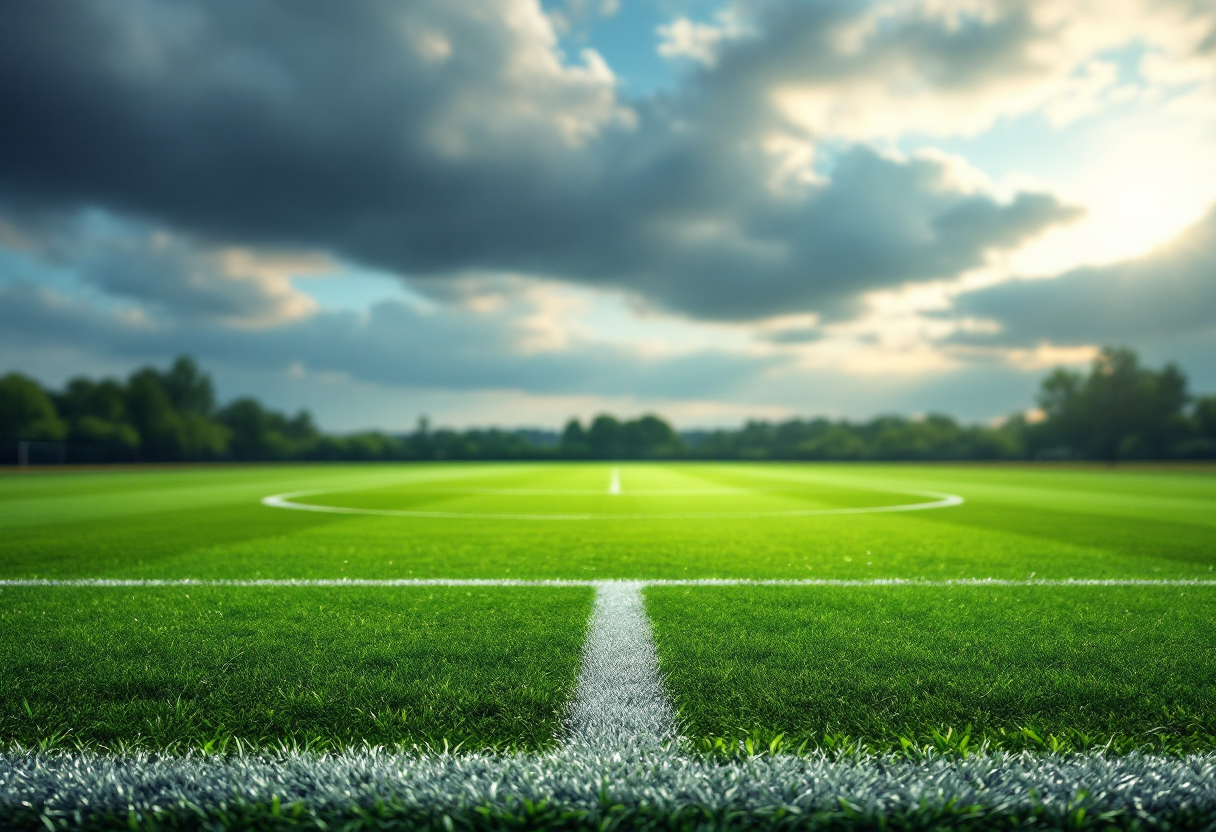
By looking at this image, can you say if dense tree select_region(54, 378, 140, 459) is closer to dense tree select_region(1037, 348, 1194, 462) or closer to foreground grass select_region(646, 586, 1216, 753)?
foreground grass select_region(646, 586, 1216, 753)

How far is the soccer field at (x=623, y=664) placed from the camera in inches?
83.7

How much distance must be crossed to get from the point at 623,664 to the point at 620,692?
15.7 inches

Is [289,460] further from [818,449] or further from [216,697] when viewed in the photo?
[216,697]

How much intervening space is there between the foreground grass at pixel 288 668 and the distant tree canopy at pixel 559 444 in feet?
220

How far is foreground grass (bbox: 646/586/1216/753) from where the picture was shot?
2.49 metres

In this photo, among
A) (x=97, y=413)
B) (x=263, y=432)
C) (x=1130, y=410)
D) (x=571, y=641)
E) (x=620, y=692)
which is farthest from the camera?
(x=263, y=432)

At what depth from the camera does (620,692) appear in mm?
2924

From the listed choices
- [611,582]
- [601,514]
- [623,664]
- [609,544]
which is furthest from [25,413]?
[623,664]

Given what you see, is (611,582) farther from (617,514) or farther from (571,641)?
(617,514)

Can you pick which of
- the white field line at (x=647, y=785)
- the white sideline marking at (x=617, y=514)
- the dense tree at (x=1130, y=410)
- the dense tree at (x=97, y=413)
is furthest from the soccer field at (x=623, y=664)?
the dense tree at (x=97, y=413)

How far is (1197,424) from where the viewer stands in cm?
6900

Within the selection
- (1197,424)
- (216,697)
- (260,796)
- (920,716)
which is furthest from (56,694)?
(1197,424)

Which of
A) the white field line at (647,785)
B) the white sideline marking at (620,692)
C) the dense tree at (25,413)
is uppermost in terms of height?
the dense tree at (25,413)

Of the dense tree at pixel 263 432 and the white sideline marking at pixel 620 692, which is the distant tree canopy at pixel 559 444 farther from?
the white sideline marking at pixel 620 692
